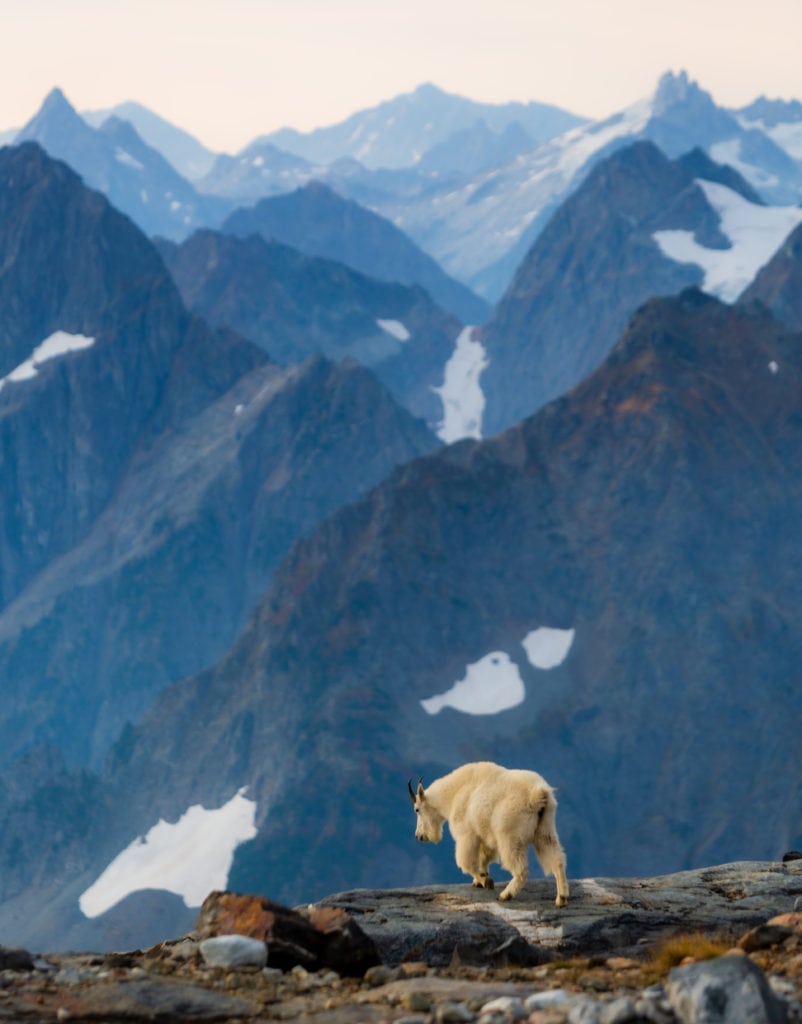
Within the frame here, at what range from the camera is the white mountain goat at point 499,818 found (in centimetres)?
2553

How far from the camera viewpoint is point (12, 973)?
816 inches

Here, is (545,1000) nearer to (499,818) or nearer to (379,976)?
(379,976)

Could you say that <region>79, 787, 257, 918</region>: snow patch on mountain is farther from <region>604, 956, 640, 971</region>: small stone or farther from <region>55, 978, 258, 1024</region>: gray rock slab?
<region>55, 978, 258, 1024</region>: gray rock slab

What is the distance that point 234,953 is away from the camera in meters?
21.0

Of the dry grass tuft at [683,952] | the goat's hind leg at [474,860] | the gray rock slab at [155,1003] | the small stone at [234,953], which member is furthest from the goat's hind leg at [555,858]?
the gray rock slab at [155,1003]

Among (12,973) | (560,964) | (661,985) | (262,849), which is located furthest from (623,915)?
(262,849)

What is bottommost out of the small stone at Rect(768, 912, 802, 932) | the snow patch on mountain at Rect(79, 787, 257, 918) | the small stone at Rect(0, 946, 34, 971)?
the small stone at Rect(768, 912, 802, 932)

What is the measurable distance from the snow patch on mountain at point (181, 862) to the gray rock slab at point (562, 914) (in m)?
155

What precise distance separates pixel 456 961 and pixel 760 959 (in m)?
4.48

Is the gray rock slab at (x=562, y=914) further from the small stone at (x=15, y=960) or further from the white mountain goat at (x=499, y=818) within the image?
the small stone at (x=15, y=960)

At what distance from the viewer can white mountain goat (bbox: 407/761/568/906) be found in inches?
1005

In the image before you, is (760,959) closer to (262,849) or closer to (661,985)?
(661,985)

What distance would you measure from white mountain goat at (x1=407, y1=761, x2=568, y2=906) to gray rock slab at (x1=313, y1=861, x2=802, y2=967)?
52 cm

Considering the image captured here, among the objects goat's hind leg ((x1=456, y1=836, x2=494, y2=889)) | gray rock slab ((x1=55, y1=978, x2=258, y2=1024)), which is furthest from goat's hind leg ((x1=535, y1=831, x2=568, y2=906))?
gray rock slab ((x1=55, y1=978, x2=258, y2=1024))
